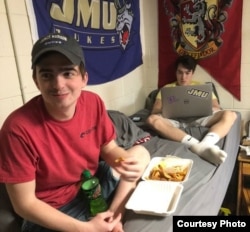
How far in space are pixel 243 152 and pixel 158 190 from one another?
1175mm

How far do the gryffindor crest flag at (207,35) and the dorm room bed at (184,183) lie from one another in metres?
0.61

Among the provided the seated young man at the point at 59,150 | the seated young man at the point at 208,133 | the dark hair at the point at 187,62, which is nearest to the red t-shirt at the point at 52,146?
the seated young man at the point at 59,150

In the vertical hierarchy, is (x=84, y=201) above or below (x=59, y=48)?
below

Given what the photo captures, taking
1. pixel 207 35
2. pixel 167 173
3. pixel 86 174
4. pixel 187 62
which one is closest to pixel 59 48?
pixel 86 174

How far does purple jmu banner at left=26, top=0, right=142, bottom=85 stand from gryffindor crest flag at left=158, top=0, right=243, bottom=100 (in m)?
0.30

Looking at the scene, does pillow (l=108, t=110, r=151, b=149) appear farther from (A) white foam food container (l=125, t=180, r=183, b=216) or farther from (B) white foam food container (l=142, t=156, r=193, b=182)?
(A) white foam food container (l=125, t=180, r=183, b=216)

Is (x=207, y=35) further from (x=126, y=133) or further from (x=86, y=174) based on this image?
(x=86, y=174)

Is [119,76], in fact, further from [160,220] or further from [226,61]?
[160,220]

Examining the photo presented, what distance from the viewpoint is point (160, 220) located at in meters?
0.96

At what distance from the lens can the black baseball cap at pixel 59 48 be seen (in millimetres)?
824

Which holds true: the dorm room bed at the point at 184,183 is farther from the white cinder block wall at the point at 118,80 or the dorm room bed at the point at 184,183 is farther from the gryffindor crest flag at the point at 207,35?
the gryffindor crest flag at the point at 207,35

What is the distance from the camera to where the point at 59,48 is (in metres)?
0.83

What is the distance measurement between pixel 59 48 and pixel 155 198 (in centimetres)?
66

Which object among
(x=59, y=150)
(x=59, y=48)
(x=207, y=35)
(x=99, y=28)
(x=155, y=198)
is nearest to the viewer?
(x=59, y=48)
